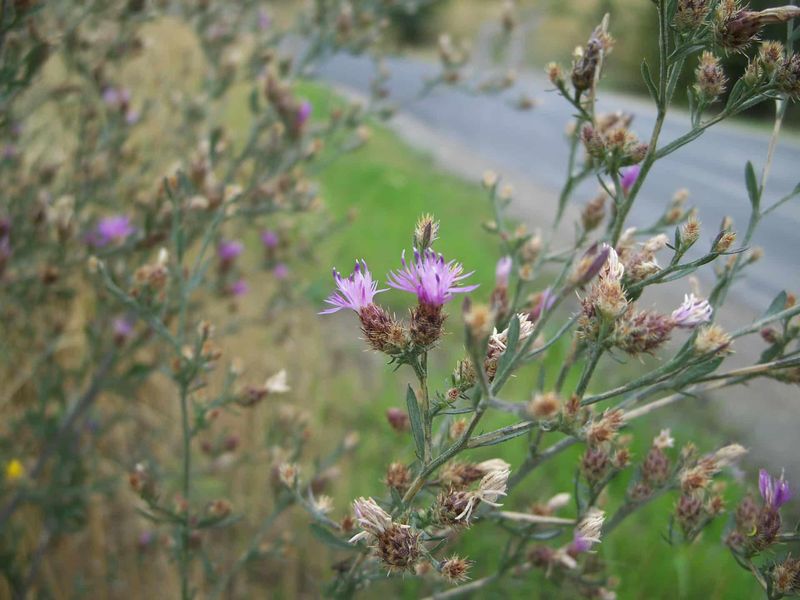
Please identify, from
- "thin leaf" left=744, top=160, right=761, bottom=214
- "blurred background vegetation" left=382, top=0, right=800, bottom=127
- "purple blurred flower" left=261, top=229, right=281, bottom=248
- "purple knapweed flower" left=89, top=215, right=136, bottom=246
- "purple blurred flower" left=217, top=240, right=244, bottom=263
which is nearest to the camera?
"thin leaf" left=744, top=160, right=761, bottom=214

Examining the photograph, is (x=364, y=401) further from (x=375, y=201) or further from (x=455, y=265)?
(x=375, y=201)

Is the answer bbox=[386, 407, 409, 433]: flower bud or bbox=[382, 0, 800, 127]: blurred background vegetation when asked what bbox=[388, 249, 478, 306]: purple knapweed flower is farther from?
bbox=[382, 0, 800, 127]: blurred background vegetation

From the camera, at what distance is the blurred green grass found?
2166mm

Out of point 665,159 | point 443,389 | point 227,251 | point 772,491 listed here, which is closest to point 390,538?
point 443,389

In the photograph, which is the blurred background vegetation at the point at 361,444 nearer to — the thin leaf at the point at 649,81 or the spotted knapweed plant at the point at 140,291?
the spotted knapweed plant at the point at 140,291

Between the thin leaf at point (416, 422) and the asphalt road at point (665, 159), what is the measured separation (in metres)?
4.19

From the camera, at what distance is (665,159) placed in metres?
10.9

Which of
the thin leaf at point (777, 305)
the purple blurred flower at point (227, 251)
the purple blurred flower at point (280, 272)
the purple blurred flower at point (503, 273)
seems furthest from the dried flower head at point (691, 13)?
the purple blurred flower at point (280, 272)

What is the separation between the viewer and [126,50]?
245cm

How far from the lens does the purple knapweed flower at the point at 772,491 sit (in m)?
1.03

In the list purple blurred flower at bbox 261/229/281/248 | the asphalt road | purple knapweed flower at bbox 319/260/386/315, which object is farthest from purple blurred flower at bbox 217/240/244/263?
the asphalt road

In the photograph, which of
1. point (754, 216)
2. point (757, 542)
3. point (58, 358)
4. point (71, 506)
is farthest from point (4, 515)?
point (754, 216)

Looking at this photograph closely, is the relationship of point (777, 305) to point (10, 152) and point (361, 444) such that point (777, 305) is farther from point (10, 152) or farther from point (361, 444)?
point (361, 444)

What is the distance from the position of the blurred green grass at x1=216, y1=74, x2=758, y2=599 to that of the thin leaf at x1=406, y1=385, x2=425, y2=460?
6cm
